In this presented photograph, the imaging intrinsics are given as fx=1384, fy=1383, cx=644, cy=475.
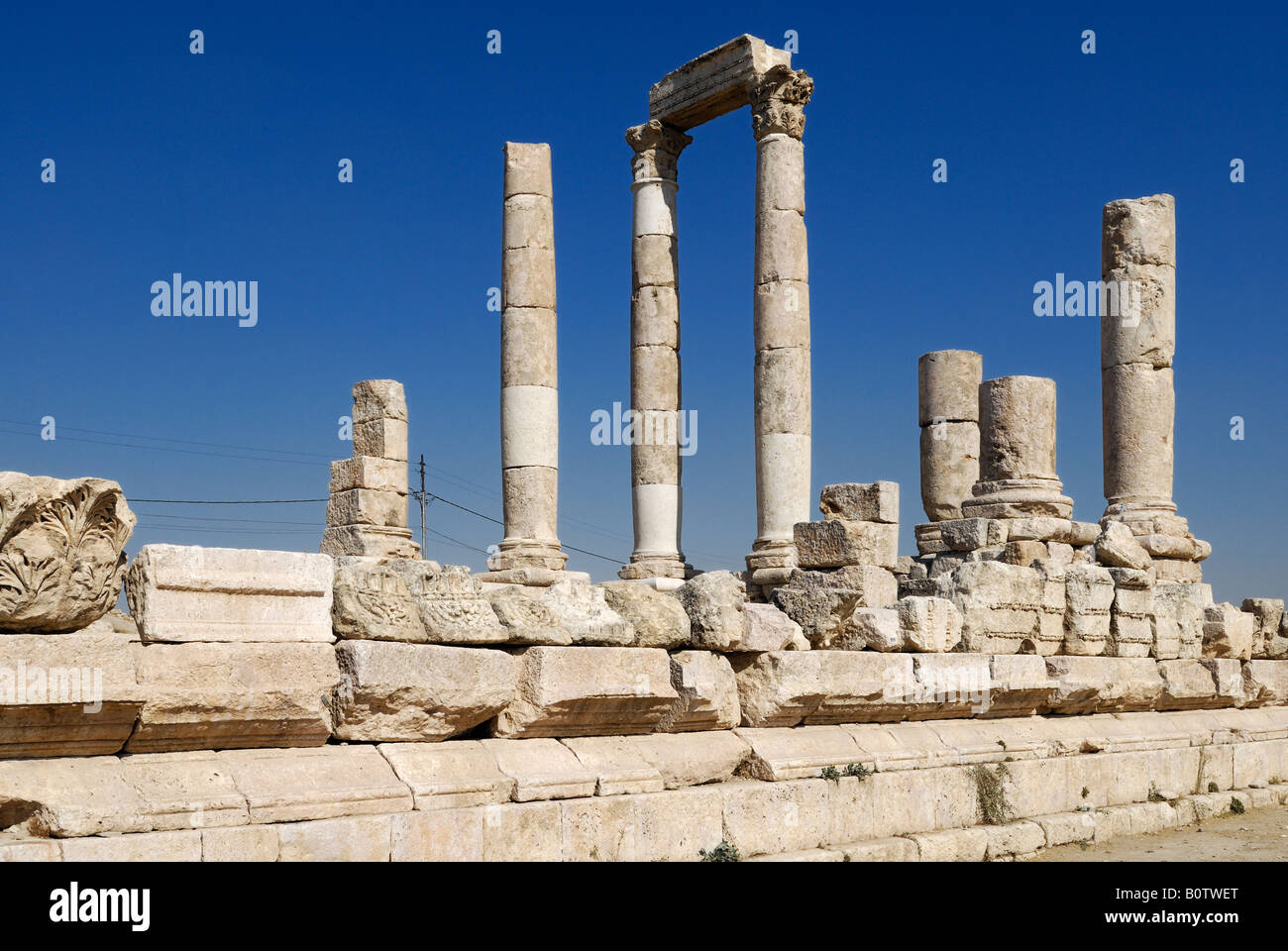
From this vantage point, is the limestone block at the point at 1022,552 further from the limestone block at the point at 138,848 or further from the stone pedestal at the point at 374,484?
the limestone block at the point at 138,848

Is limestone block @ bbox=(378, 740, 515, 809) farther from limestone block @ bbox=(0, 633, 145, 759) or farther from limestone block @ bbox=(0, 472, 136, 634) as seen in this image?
limestone block @ bbox=(0, 472, 136, 634)

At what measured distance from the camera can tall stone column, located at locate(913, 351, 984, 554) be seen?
736 inches

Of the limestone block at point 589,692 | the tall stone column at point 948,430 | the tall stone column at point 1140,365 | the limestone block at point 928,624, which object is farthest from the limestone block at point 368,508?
the limestone block at point 589,692

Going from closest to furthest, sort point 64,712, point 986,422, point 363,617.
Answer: point 64,712 < point 363,617 < point 986,422

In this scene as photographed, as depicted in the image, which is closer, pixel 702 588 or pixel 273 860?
pixel 273 860

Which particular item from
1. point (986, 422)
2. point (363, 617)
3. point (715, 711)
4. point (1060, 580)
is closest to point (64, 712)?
point (363, 617)

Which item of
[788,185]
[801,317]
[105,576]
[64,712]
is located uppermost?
[788,185]

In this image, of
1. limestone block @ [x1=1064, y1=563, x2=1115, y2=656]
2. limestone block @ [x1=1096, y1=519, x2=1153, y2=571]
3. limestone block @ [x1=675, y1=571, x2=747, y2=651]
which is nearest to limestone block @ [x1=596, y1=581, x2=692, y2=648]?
limestone block @ [x1=675, y1=571, x2=747, y2=651]

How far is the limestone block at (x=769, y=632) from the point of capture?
8094 millimetres

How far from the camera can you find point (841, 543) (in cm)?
1050

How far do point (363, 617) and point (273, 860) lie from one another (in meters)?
1.19

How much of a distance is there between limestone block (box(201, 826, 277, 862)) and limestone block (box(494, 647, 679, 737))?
4.87ft

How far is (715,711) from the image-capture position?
25.6 feet
